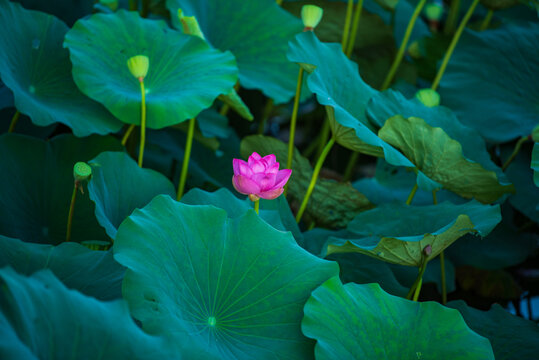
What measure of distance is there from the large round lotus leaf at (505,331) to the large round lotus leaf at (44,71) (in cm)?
88

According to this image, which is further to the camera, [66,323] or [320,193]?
[320,193]

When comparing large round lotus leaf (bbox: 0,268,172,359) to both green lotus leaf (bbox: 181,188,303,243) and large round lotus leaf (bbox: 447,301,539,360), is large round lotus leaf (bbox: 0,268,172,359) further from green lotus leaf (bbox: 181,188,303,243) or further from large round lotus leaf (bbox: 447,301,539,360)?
large round lotus leaf (bbox: 447,301,539,360)

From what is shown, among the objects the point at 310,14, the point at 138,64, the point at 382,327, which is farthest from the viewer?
the point at 310,14

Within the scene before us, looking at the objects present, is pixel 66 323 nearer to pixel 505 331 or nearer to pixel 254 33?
pixel 505 331

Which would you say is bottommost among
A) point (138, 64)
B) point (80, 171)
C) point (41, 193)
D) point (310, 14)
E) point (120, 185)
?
point (41, 193)

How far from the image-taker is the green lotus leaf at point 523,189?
1.39 m

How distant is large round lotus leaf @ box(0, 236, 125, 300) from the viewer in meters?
0.87

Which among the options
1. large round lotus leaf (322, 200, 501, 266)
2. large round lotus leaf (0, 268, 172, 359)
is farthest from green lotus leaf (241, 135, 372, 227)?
large round lotus leaf (0, 268, 172, 359)

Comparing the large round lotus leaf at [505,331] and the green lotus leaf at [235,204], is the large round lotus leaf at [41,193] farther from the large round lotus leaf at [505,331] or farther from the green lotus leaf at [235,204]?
the large round lotus leaf at [505,331]

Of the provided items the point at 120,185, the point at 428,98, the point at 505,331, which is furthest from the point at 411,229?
the point at 120,185

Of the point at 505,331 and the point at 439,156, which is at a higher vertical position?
the point at 439,156

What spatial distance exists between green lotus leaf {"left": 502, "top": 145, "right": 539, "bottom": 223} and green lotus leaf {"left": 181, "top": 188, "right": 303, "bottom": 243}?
64 cm

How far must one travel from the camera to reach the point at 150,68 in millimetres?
1236

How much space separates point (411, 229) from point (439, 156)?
0.16 m
